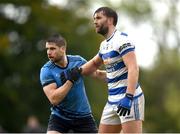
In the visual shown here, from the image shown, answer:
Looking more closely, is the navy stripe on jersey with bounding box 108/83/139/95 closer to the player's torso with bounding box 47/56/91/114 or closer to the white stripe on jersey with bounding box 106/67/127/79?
the white stripe on jersey with bounding box 106/67/127/79

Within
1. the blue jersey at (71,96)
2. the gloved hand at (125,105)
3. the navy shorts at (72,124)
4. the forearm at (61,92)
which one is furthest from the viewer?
the navy shorts at (72,124)

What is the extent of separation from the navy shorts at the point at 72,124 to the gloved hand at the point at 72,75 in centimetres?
65

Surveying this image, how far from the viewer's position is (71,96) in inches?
414

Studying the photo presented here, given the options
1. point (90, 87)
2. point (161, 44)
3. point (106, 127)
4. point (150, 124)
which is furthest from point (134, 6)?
point (106, 127)

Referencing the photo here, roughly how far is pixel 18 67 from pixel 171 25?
17.9m

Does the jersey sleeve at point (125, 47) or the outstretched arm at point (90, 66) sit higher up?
the jersey sleeve at point (125, 47)

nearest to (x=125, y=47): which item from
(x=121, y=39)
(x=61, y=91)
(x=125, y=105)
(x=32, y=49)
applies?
(x=121, y=39)

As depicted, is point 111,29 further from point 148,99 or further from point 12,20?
point 148,99

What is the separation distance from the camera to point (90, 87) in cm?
4294

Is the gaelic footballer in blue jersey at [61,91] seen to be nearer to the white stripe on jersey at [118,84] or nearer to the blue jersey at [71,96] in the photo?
the blue jersey at [71,96]

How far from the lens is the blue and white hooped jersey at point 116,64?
9.37m

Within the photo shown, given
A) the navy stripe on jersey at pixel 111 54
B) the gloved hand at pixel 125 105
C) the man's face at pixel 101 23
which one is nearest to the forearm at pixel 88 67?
the navy stripe on jersey at pixel 111 54

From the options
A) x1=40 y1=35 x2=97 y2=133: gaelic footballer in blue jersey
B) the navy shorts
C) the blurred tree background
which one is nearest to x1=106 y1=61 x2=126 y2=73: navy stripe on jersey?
x1=40 y1=35 x2=97 y2=133: gaelic footballer in blue jersey

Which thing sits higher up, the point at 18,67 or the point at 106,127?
the point at 106,127
